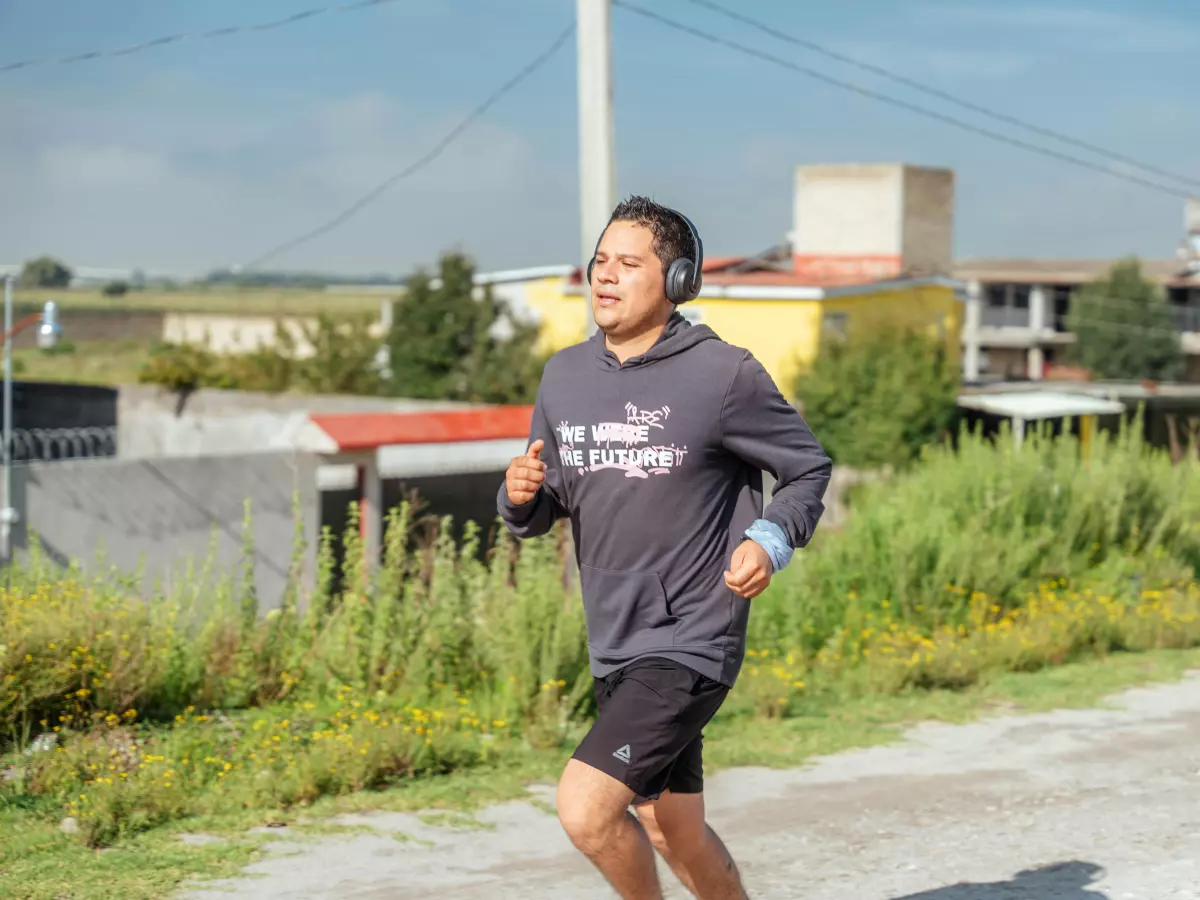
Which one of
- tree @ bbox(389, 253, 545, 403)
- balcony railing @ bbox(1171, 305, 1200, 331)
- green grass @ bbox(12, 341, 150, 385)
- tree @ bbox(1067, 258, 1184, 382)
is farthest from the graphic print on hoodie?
balcony railing @ bbox(1171, 305, 1200, 331)

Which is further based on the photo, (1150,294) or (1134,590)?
(1150,294)

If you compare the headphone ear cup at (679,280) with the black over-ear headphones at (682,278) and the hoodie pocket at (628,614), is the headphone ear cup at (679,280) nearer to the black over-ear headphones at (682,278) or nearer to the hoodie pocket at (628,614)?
the black over-ear headphones at (682,278)

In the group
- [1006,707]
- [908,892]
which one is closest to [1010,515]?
[1006,707]

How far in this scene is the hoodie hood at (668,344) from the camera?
12.6ft

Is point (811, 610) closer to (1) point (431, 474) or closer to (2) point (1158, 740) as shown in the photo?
(2) point (1158, 740)

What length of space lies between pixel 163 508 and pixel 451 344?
1081 inches

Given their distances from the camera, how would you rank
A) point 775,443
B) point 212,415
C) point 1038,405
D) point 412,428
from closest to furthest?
1. point 775,443
2. point 412,428
3. point 212,415
4. point 1038,405

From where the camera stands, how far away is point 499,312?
43.1 m

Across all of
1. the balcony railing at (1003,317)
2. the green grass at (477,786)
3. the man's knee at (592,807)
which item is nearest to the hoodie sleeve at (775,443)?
the man's knee at (592,807)

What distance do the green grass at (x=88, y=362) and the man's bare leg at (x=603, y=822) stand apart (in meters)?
49.2

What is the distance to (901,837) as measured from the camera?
5.72 metres

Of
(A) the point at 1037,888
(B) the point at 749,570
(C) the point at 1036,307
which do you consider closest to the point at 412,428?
(A) the point at 1037,888

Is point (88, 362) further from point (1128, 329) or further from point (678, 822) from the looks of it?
point (678, 822)

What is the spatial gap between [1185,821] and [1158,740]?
1.53 m
